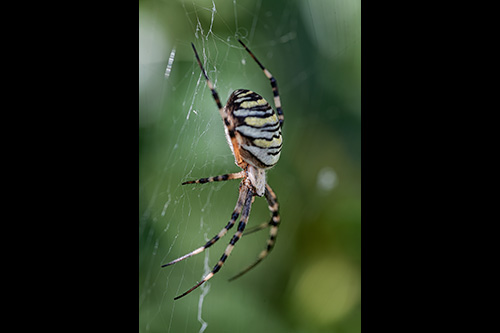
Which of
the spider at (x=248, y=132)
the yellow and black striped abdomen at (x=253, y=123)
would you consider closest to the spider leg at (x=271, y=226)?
the spider at (x=248, y=132)

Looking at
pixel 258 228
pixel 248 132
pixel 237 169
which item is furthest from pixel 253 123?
pixel 258 228

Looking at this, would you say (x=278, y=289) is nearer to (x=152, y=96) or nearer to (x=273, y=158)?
(x=273, y=158)

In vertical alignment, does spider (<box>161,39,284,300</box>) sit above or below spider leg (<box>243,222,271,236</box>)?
above

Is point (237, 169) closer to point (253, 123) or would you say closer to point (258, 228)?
point (258, 228)

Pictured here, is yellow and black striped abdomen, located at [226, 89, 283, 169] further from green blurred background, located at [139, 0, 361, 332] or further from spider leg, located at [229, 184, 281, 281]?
spider leg, located at [229, 184, 281, 281]

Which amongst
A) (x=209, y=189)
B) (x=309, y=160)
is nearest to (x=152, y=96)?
(x=209, y=189)

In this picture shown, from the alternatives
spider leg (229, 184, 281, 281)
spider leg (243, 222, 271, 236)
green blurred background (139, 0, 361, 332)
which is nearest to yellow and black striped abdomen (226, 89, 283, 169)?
green blurred background (139, 0, 361, 332)
